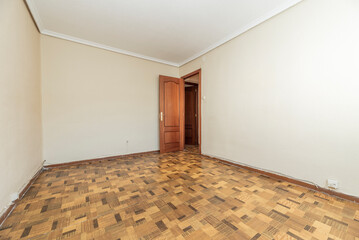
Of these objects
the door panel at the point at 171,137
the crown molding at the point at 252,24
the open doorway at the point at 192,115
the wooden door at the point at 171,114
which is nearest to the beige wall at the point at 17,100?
the wooden door at the point at 171,114

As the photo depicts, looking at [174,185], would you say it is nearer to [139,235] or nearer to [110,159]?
[139,235]

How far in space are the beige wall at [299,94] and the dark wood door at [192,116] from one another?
275cm

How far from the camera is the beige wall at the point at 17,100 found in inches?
64.2

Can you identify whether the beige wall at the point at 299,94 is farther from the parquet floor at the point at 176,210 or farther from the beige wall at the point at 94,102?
the beige wall at the point at 94,102

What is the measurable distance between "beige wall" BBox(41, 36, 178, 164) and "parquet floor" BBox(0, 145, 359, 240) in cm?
105

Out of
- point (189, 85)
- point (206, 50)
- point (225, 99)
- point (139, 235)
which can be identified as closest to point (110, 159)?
point (139, 235)

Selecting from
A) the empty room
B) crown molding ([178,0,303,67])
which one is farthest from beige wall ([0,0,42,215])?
crown molding ([178,0,303,67])

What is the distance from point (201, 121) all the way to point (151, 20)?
260 cm

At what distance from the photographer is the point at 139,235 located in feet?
4.24

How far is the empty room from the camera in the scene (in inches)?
61.1

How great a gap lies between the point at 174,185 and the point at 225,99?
7.25ft

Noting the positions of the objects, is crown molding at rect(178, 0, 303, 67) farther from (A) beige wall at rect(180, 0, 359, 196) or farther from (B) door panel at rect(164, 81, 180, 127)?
(B) door panel at rect(164, 81, 180, 127)

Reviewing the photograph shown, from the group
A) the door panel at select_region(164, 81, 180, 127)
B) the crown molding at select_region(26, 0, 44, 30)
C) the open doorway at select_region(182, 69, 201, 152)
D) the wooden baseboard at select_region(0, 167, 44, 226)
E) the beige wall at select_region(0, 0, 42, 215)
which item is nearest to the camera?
the wooden baseboard at select_region(0, 167, 44, 226)

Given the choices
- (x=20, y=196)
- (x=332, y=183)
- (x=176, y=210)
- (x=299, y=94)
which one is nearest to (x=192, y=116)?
(x=299, y=94)
